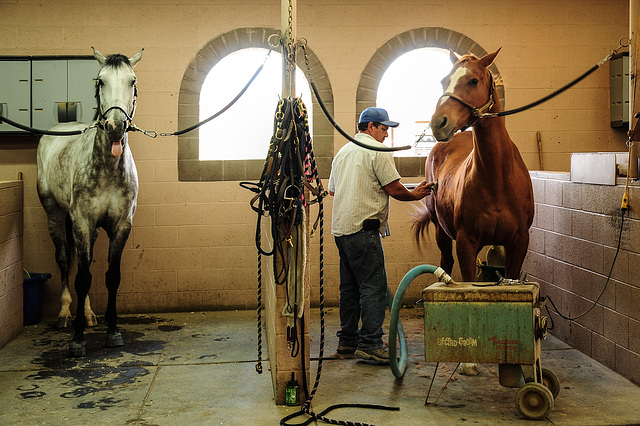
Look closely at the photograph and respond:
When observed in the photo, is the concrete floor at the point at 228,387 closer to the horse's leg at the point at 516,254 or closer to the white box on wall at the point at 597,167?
the horse's leg at the point at 516,254

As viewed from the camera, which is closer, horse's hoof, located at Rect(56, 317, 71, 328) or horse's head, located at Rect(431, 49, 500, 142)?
horse's head, located at Rect(431, 49, 500, 142)

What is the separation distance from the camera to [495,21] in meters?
7.57

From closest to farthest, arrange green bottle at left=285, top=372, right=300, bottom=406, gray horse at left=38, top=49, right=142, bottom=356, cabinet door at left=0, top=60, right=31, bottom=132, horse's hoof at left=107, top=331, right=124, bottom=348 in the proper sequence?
1. green bottle at left=285, top=372, right=300, bottom=406
2. gray horse at left=38, top=49, right=142, bottom=356
3. horse's hoof at left=107, top=331, right=124, bottom=348
4. cabinet door at left=0, top=60, right=31, bottom=132

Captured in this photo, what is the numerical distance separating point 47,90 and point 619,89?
5.87 metres

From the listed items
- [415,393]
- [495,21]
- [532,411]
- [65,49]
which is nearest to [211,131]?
[65,49]

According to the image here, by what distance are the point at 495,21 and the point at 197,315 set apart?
439 centimetres

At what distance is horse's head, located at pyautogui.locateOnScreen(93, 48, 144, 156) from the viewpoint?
5.38m

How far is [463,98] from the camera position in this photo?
4695 mm

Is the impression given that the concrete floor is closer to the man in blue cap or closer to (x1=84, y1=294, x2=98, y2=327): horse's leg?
the man in blue cap

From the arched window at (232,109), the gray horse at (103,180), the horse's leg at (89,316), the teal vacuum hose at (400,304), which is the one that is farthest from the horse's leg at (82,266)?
the teal vacuum hose at (400,304)

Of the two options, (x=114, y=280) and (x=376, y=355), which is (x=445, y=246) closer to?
(x=376, y=355)

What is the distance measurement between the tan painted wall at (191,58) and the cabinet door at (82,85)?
0.20 metres

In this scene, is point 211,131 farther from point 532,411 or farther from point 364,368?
point 532,411

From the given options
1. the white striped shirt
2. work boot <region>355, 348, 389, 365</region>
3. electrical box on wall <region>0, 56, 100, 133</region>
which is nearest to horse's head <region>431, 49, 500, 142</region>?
the white striped shirt
